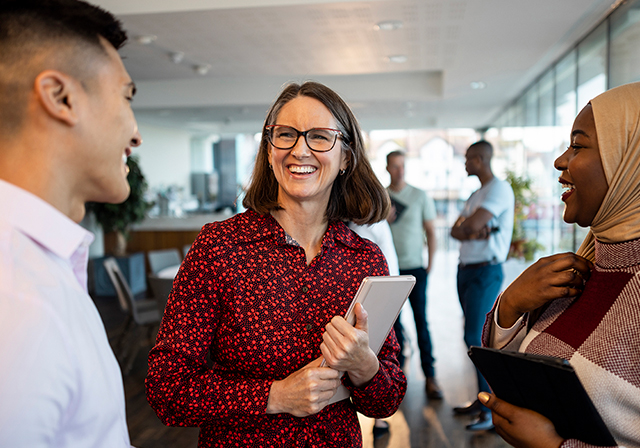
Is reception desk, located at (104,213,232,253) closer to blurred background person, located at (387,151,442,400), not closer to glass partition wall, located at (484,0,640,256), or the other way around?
blurred background person, located at (387,151,442,400)

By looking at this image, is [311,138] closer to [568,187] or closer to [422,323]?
[568,187]

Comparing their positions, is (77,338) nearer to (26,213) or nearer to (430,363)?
(26,213)

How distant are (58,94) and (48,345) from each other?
0.32m

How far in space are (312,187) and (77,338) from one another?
0.87 meters

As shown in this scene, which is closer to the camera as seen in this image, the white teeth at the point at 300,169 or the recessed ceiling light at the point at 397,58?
the white teeth at the point at 300,169

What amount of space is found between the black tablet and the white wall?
35.9 ft

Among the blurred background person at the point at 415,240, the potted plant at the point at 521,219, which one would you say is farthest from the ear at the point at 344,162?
the potted plant at the point at 521,219

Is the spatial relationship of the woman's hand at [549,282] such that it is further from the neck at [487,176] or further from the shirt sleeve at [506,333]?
the neck at [487,176]

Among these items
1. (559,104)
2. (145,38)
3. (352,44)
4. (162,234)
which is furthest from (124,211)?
(559,104)

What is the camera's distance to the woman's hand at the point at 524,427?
1.00 m

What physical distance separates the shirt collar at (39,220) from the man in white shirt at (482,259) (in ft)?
10.3

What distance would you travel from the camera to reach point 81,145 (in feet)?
2.23

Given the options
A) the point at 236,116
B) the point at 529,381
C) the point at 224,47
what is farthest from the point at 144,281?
the point at 529,381

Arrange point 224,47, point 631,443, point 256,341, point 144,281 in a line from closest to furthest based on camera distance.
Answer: point 631,443
point 256,341
point 224,47
point 144,281
